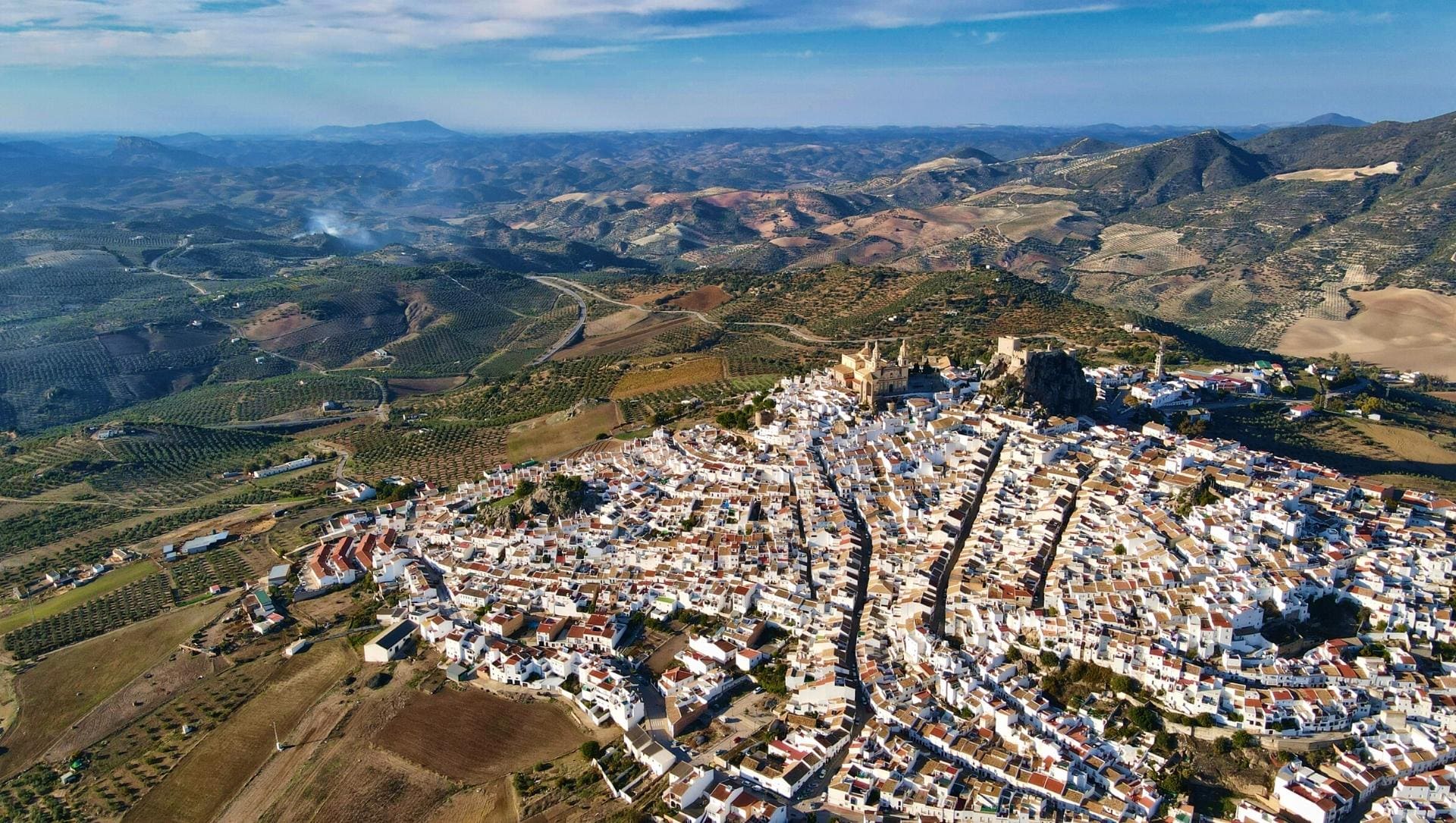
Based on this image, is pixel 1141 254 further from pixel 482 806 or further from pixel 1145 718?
pixel 482 806

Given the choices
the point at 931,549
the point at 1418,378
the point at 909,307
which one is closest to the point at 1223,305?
the point at 1418,378

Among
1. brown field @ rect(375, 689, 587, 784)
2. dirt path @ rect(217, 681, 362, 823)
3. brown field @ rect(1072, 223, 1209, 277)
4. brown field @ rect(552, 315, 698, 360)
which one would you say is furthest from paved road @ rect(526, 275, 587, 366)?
brown field @ rect(1072, 223, 1209, 277)

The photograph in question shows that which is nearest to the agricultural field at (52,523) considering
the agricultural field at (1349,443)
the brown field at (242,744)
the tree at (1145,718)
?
the brown field at (242,744)

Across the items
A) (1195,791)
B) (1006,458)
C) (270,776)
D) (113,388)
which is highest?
(1006,458)

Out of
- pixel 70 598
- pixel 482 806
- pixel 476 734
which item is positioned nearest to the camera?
pixel 482 806

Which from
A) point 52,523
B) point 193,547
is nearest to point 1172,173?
point 193,547

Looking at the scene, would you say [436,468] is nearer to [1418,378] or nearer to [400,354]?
[400,354]

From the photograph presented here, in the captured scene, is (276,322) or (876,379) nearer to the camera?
(876,379)
